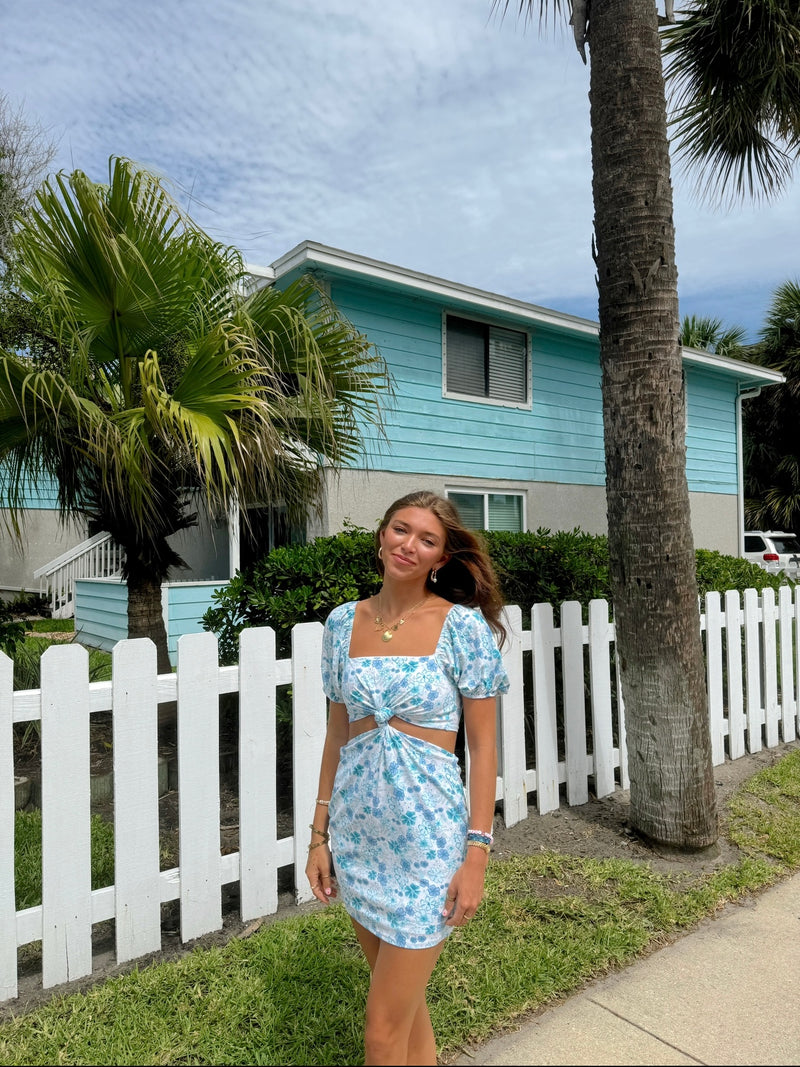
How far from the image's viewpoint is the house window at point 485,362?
10.8 m

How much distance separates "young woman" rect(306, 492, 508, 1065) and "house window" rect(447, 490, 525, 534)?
8.73 m

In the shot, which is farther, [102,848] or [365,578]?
[365,578]

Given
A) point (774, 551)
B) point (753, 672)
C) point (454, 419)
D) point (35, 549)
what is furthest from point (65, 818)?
point (774, 551)

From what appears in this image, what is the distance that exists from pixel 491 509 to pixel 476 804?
31.5 feet

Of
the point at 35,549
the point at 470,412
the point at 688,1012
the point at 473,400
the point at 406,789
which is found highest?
the point at 473,400

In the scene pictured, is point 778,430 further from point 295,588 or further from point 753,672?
point 295,588

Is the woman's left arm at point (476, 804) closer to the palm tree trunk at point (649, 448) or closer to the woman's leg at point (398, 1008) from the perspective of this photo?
the woman's leg at point (398, 1008)

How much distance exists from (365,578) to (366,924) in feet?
9.44

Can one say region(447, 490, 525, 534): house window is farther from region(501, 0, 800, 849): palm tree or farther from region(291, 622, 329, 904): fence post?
region(291, 622, 329, 904): fence post

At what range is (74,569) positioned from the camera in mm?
12633

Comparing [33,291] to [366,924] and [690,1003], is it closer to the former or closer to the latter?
[366,924]

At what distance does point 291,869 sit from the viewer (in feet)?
11.6

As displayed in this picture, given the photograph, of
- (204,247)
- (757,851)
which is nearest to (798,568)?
(757,851)

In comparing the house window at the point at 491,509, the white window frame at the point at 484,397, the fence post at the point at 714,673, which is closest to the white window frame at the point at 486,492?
the house window at the point at 491,509
